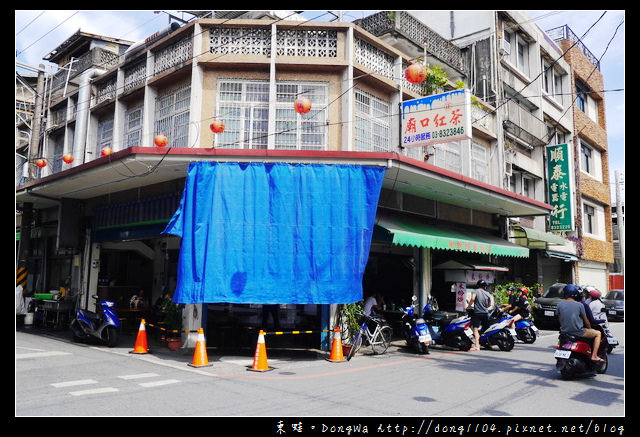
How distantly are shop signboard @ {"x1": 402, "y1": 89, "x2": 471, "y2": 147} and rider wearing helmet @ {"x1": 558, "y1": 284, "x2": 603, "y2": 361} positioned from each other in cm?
459

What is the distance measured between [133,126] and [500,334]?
12390 millimetres

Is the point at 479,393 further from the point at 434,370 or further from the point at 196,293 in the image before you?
the point at 196,293

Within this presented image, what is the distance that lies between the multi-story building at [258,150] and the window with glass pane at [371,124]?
4 centimetres

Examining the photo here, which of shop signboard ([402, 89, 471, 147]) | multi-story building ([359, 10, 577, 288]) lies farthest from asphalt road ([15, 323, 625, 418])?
multi-story building ([359, 10, 577, 288])

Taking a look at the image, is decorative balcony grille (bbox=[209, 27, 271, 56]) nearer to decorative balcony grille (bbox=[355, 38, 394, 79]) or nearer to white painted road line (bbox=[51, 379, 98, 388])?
decorative balcony grille (bbox=[355, 38, 394, 79])

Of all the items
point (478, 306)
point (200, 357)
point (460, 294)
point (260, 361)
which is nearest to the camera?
point (260, 361)

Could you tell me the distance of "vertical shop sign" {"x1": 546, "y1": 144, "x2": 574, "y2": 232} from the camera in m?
21.7

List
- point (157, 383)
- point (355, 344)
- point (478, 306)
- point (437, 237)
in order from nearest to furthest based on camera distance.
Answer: point (157, 383) < point (355, 344) < point (478, 306) < point (437, 237)

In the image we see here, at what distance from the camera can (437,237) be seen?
12.9 m

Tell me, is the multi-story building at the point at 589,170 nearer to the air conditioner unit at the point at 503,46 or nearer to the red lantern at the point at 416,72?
the air conditioner unit at the point at 503,46

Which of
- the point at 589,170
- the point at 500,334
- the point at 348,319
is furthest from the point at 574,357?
the point at 589,170

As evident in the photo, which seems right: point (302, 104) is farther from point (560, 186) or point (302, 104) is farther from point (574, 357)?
point (560, 186)

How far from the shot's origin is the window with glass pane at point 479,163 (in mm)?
18125

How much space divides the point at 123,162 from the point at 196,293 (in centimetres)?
358
